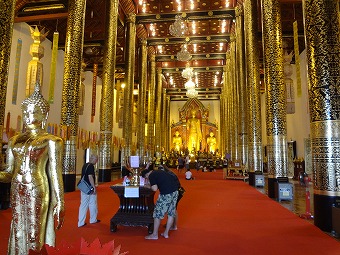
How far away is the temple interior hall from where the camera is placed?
4.62 m

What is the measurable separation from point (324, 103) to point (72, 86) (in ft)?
24.4

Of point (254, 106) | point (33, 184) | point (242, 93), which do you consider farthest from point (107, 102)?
point (33, 184)

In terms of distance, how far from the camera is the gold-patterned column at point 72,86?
29.3ft

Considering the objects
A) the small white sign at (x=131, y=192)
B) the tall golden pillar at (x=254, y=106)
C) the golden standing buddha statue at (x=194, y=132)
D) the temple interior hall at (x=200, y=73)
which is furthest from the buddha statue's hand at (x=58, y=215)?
the golden standing buddha statue at (x=194, y=132)

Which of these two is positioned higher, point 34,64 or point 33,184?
point 34,64

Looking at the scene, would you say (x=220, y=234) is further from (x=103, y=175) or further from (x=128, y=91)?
(x=128, y=91)

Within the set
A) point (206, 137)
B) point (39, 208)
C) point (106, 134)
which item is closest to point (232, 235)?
point (39, 208)

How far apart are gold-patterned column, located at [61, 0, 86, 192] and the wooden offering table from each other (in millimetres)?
4826

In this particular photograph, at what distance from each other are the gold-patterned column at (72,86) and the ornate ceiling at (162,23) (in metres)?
3.55

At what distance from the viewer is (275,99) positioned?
26.8ft

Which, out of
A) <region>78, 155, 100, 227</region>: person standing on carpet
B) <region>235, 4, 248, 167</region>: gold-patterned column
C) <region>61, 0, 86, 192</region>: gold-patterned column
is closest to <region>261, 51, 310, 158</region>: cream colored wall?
<region>235, 4, 248, 167</region>: gold-patterned column

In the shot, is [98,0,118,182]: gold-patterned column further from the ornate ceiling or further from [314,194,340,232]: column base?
[314,194,340,232]: column base

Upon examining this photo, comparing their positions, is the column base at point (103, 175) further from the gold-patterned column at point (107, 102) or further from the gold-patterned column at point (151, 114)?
the gold-patterned column at point (151, 114)

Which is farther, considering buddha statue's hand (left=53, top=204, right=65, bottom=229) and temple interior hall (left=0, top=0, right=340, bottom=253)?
temple interior hall (left=0, top=0, right=340, bottom=253)
